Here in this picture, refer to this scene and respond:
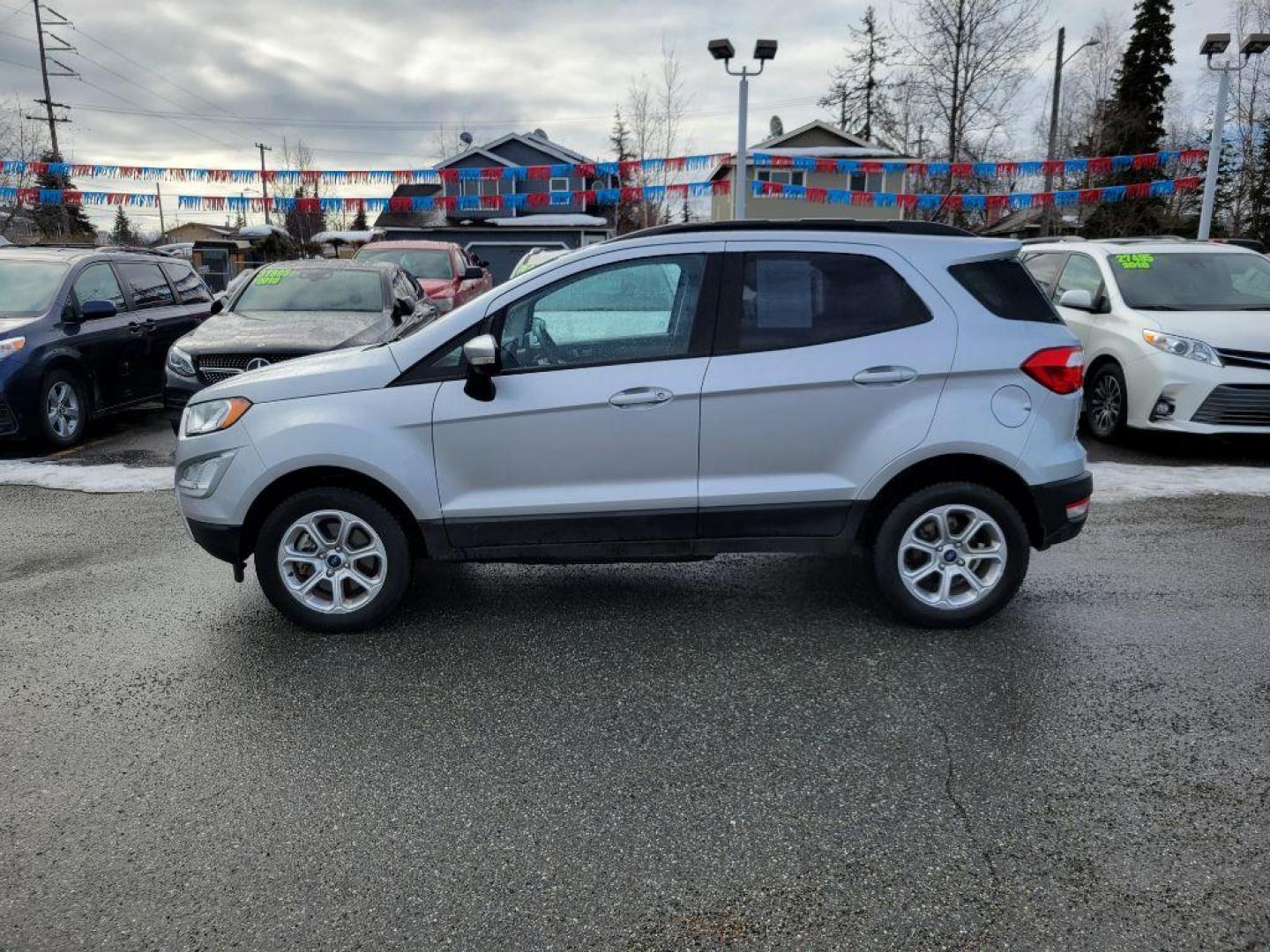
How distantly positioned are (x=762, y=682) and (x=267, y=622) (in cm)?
246

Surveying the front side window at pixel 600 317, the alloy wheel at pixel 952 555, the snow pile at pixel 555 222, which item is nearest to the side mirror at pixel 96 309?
the front side window at pixel 600 317

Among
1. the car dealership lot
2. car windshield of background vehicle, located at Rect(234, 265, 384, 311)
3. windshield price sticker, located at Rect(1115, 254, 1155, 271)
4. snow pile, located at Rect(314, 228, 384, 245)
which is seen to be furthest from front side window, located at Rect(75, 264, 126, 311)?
snow pile, located at Rect(314, 228, 384, 245)

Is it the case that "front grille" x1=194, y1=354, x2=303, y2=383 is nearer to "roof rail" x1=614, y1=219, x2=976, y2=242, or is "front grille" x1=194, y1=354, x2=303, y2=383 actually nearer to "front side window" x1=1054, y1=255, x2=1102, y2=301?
"roof rail" x1=614, y1=219, x2=976, y2=242

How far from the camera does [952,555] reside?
4289 millimetres

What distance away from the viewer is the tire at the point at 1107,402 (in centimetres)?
841

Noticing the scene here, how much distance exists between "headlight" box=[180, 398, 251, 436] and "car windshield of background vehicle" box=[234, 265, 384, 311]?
4.99 metres

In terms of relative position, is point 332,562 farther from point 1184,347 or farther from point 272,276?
point 1184,347

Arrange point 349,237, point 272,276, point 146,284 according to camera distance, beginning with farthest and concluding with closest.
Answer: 1. point 349,237
2. point 146,284
3. point 272,276

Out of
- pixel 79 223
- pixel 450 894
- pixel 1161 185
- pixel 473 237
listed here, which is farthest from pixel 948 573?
pixel 79 223

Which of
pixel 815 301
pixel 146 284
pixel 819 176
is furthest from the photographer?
pixel 819 176

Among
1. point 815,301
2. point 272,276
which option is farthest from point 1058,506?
point 272,276

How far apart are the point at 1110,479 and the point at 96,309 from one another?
9.34 meters

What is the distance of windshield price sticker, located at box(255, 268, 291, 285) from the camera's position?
31.8ft

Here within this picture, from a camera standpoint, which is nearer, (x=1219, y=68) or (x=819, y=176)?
(x=1219, y=68)
